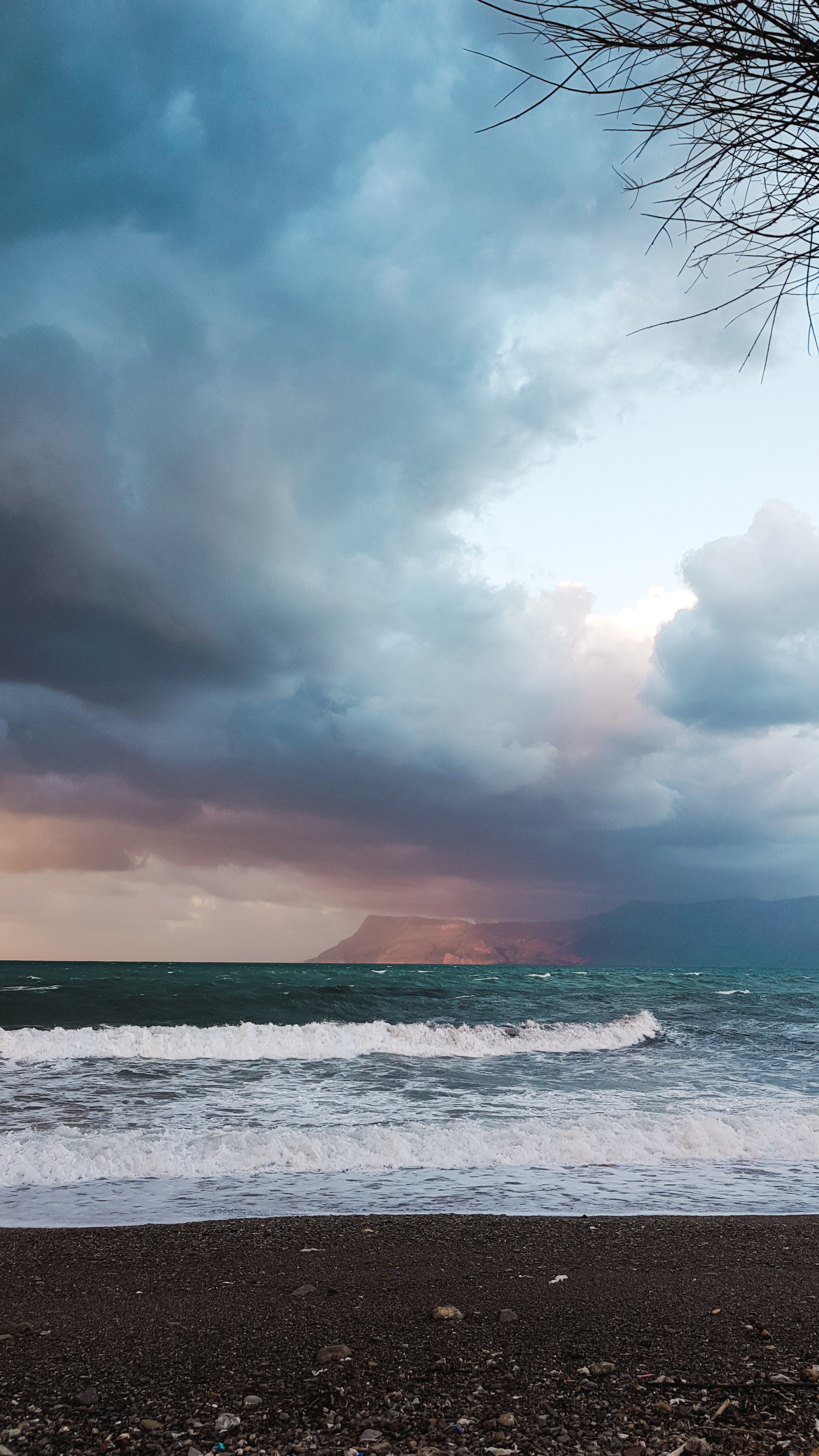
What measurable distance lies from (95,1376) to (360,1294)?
1.74 m

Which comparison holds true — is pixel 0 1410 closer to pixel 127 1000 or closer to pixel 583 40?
pixel 583 40

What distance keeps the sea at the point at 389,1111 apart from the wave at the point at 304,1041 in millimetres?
85

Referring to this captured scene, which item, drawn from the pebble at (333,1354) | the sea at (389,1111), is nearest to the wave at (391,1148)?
the sea at (389,1111)

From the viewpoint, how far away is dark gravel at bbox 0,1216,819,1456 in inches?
122

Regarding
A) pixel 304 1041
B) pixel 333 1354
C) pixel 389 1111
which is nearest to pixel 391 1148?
pixel 389 1111

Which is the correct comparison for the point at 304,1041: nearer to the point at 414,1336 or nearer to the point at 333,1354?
the point at 414,1336

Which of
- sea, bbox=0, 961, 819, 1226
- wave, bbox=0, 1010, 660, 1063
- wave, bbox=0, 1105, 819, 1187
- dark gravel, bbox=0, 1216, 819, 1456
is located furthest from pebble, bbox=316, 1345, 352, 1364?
wave, bbox=0, 1010, 660, 1063

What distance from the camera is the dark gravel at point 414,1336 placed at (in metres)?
3.10

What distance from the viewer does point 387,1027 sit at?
69.4ft

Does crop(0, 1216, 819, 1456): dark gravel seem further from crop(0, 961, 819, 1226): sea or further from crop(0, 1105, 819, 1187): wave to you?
crop(0, 1105, 819, 1187): wave

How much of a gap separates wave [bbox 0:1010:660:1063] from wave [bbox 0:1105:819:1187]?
26.4 feet

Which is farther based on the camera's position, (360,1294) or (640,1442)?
(360,1294)

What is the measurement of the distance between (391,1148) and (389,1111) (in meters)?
2.36

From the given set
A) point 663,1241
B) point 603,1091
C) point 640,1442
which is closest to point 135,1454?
point 640,1442
